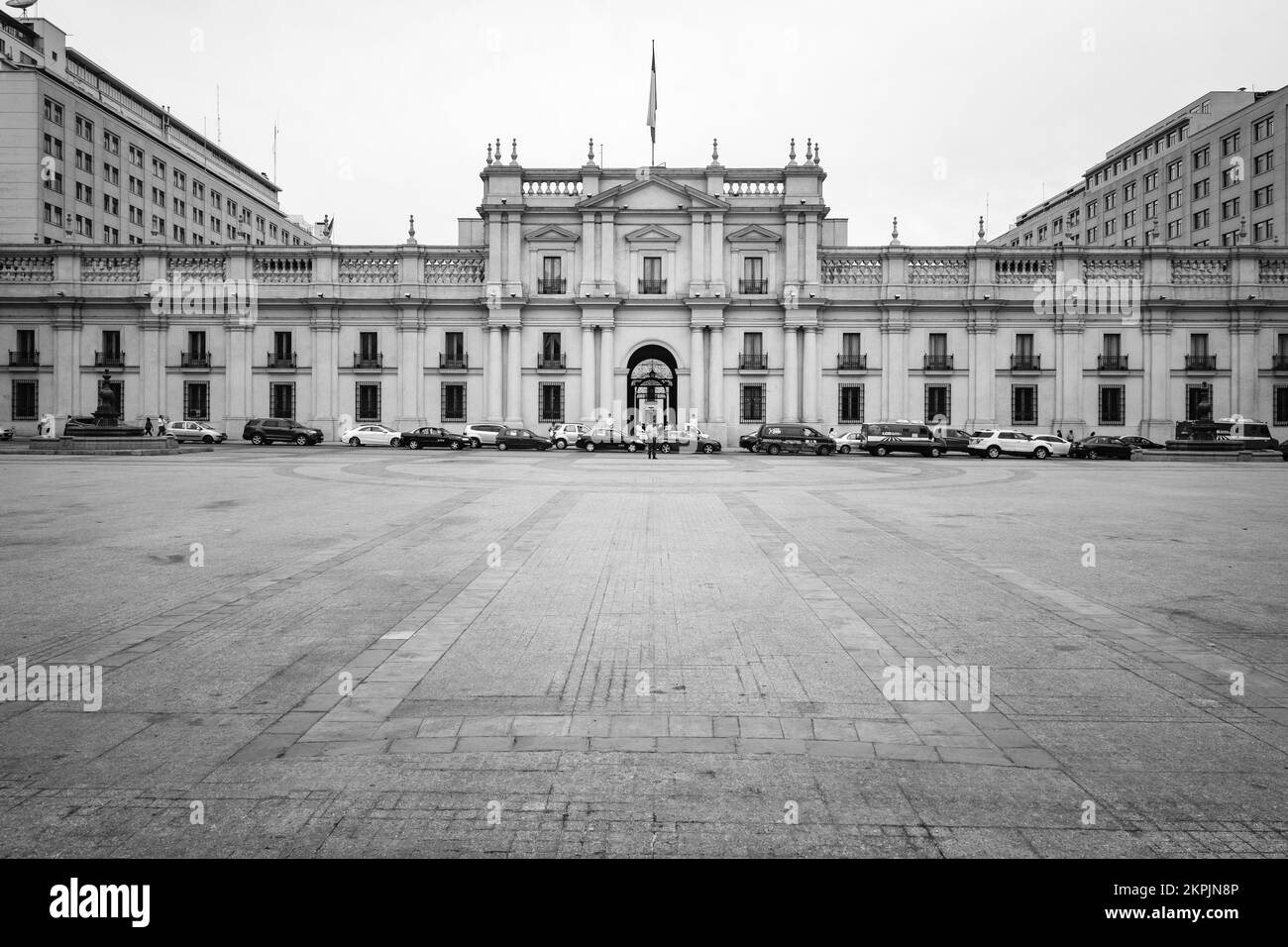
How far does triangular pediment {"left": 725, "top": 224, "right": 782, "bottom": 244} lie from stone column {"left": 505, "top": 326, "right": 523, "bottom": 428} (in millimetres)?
14645

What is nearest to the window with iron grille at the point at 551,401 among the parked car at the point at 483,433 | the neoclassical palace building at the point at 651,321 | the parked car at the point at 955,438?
the neoclassical palace building at the point at 651,321

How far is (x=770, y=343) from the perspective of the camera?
55125 mm

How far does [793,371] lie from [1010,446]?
46.1ft

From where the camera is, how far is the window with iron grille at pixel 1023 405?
179 feet

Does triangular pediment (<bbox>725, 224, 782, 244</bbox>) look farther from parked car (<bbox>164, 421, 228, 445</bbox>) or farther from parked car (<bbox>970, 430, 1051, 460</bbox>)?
parked car (<bbox>164, 421, 228, 445</bbox>)

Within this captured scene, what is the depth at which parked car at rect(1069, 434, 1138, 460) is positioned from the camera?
4525 centimetres

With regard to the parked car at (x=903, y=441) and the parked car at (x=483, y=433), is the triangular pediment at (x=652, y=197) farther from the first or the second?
the parked car at (x=903, y=441)

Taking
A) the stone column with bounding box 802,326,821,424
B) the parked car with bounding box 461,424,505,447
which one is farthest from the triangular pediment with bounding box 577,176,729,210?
the parked car with bounding box 461,424,505,447

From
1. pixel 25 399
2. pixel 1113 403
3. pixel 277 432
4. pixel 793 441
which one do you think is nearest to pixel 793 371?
pixel 793 441

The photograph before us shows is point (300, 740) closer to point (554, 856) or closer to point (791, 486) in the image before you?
point (554, 856)

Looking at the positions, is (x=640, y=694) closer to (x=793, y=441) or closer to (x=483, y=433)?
(x=793, y=441)

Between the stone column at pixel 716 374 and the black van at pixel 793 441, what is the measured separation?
6.89m

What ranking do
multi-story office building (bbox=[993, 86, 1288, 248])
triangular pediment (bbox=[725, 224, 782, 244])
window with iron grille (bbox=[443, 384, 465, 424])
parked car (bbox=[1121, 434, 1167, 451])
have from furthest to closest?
multi-story office building (bbox=[993, 86, 1288, 248]) < window with iron grille (bbox=[443, 384, 465, 424]) < triangular pediment (bbox=[725, 224, 782, 244]) < parked car (bbox=[1121, 434, 1167, 451])
